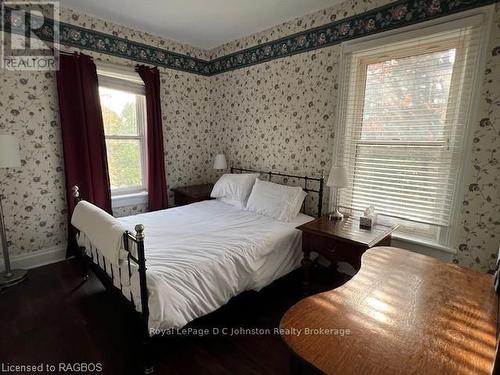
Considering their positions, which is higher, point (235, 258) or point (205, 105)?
point (205, 105)

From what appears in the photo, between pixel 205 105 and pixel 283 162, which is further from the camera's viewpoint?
pixel 205 105

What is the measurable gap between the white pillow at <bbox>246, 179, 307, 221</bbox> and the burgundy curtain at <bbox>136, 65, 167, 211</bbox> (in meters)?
1.24

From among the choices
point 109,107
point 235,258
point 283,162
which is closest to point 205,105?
point 109,107

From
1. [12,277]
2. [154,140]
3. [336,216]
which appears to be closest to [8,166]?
[12,277]

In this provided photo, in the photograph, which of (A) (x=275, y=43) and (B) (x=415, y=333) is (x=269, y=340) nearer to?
(B) (x=415, y=333)

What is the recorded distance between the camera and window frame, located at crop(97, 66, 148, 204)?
2.93 meters

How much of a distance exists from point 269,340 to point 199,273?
691 mm

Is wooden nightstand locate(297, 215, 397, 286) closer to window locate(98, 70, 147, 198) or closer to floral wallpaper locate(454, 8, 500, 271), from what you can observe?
floral wallpaper locate(454, 8, 500, 271)

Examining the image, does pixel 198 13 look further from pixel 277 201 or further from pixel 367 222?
pixel 367 222

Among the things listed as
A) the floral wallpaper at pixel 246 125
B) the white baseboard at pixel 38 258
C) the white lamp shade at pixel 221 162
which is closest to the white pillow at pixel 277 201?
the floral wallpaper at pixel 246 125

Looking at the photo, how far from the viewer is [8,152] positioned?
224cm

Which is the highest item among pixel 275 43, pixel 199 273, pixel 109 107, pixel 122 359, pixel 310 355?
pixel 275 43

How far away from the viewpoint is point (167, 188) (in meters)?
3.61

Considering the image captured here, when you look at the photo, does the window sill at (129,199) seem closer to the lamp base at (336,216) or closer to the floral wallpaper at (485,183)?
the lamp base at (336,216)
